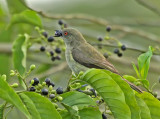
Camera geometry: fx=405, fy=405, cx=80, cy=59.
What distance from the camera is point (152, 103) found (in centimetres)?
337

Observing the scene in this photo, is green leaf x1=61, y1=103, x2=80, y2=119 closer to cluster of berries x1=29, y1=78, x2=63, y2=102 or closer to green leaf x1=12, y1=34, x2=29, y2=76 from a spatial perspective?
cluster of berries x1=29, y1=78, x2=63, y2=102

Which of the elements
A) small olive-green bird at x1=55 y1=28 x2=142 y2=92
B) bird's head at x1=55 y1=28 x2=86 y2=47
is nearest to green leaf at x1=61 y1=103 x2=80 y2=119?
small olive-green bird at x1=55 y1=28 x2=142 y2=92

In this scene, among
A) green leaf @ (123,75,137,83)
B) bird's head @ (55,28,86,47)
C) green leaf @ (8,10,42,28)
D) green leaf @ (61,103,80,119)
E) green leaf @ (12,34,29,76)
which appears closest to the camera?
green leaf @ (61,103,80,119)

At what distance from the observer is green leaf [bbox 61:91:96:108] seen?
3088 millimetres

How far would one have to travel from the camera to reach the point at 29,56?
751cm

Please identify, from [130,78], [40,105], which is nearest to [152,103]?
[130,78]

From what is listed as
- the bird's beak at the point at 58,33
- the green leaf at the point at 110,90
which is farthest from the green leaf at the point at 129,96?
the bird's beak at the point at 58,33

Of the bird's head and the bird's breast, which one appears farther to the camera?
the bird's head

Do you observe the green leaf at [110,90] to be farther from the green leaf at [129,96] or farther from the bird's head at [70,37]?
the bird's head at [70,37]

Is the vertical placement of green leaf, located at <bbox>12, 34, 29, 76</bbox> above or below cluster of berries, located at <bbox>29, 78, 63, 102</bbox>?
above

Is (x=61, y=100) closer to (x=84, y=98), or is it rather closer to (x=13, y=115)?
(x=84, y=98)

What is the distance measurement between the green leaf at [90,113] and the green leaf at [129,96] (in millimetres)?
251

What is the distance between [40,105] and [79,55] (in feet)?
6.86

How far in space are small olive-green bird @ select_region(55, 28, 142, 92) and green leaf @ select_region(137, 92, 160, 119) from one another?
0.96 m
